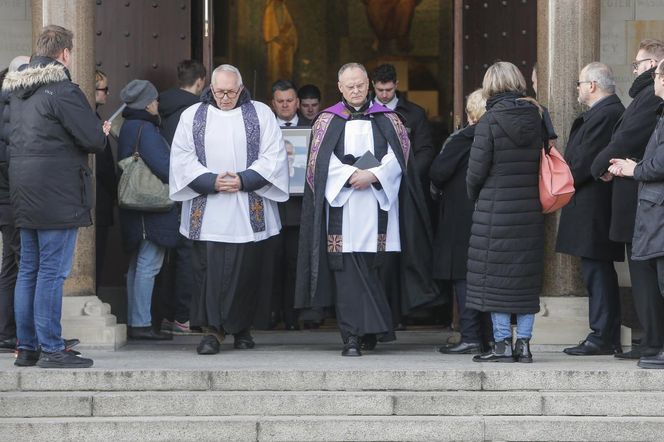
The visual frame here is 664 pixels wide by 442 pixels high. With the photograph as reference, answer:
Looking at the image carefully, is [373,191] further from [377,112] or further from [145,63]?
[145,63]

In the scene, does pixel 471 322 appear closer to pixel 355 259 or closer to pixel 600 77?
pixel 355 259

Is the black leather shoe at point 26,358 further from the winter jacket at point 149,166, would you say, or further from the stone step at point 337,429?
Answer: the winter jacket at point 149,166

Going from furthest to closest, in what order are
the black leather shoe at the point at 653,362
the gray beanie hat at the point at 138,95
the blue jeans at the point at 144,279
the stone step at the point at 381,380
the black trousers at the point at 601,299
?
the blue jeans at the point at 144,279 < the gray beanie hat at the point at 138,95 < the black trousers at the point at 601,299 < the black leather shoe at the point at 653,362 < the stone step at the point at 381,380

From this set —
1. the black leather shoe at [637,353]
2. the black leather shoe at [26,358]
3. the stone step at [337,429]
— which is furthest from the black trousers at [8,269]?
the black leather shoe at [637,353]

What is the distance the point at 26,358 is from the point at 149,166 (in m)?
1.82

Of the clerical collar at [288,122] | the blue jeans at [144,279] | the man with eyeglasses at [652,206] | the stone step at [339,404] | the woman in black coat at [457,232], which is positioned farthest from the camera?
the clerical collar at [288,122]

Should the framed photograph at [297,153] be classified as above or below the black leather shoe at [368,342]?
above

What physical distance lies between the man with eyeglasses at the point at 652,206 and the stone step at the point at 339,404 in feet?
1.74

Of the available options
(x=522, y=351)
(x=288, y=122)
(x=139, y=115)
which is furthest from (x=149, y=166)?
(x=522, y=351)

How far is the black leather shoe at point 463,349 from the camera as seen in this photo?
9.19 m

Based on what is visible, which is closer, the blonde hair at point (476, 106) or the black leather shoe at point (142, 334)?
the blonde hair at point (476, 106)

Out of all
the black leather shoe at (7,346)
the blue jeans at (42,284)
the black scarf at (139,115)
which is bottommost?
the black leather shoe at (7,346)

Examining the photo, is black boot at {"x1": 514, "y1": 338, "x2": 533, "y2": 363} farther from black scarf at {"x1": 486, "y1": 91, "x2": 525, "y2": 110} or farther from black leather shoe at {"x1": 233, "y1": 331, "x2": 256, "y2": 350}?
black leather shoe at {"x1": 233, "y1": 331, "x2": 256, "y2": 350}

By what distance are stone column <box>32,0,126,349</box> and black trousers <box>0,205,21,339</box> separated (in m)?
0.33
